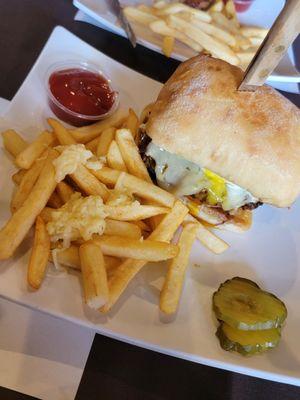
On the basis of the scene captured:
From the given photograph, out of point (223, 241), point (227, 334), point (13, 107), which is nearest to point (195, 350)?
point (227, 334)

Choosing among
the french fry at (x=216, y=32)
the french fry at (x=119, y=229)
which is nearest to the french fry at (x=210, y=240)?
the french fry at (x=119, y=229)

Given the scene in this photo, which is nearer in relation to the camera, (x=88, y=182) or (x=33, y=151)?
(x=88, y=182)

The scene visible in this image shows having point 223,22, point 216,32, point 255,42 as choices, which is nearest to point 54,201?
point 216,32

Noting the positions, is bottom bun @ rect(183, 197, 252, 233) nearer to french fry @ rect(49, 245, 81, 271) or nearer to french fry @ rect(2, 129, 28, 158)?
french fry @ rect(49, 245, 81, 271)

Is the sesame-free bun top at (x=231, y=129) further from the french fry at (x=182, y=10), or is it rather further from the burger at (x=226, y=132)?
the french fry at (x=182, y=10)

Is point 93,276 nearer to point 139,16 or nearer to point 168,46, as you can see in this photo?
point 168,46

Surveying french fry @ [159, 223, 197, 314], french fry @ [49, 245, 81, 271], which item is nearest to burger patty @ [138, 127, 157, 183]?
french fry @ [159, 223, 197, 314]
